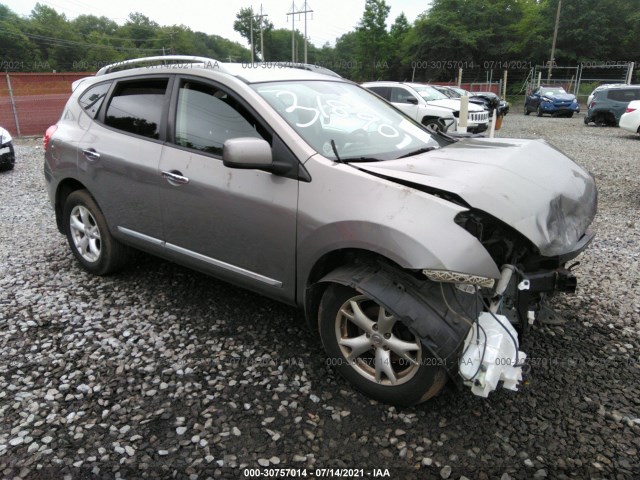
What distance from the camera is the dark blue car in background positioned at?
24.3 m

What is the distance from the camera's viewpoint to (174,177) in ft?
10.7

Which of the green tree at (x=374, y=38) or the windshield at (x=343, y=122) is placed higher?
the green tree at (x=374, y=38)

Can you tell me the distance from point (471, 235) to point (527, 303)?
2.03 ft

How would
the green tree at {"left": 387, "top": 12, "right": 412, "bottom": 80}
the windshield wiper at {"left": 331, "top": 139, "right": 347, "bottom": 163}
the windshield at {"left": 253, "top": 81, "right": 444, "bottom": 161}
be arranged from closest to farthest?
1. the windshield wiper at {"left": 331, "top": 139, "right": 347, "bottom": 163}
2. the windshield at {"left": 253, "top": 81, "right": 444, "bottom": 161}
3. the green tree at {"left": 387, "top": 12, "right": 412, "bottom": 80}

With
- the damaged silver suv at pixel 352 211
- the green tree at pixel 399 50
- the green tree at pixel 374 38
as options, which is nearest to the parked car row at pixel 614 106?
the damaged silver suv at pixel 352 211

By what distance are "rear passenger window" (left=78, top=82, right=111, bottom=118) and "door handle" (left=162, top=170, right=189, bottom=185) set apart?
1.23 meters

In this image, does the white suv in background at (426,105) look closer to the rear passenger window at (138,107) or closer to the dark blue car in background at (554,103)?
the rear passenger window at (138,107)

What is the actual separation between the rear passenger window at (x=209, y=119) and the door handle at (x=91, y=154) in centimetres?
89

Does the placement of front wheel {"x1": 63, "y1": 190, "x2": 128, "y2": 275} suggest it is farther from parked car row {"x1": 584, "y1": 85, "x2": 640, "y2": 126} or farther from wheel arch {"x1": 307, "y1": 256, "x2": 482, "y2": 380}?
parked car row {"x1": 584, "y1": 85, "x2": 640, "y2": 126}

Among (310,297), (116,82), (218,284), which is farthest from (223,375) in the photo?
(116,82)

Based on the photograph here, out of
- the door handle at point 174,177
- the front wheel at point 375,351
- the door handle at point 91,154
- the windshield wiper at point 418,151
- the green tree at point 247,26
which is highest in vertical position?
the green tree at point 247,26

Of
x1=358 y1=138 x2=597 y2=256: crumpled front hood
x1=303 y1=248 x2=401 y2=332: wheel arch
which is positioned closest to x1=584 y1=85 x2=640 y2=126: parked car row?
x1=358 y1=138 x2=597 y2=256: crumpled front hood

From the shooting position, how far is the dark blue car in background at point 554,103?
24.3 metres

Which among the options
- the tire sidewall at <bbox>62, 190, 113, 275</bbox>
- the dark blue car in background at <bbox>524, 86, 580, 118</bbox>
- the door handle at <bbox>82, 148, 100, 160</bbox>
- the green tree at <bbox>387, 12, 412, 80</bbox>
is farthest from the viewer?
the green tree at <bbox>387, 12, 412, 80</bbox>
